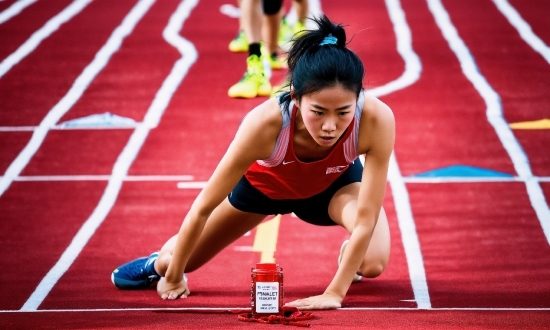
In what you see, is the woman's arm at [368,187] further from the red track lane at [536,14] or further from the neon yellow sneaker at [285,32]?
the red track lane at [536,14]

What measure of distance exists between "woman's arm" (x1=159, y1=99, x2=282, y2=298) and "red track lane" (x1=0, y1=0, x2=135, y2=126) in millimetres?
2847

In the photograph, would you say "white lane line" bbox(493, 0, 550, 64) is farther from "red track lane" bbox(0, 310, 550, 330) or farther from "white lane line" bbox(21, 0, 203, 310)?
"red track lane" bbox(0, 310, 550, 330)

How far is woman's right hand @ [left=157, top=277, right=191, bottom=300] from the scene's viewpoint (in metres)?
3.18

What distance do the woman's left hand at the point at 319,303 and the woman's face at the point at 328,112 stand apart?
0.51m

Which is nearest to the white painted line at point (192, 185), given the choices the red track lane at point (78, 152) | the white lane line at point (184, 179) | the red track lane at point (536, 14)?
the white lane line at point (184, 179)

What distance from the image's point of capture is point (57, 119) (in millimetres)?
5562

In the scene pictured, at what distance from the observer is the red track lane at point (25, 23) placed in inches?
278

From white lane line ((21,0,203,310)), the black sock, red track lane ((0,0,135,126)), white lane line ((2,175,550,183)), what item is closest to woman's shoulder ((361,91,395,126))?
white lane line ((21,0,203,310))

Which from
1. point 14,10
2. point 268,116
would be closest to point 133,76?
point 14,10

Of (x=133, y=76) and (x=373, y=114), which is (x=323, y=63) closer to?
(x=373, y=114)

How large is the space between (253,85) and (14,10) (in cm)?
322

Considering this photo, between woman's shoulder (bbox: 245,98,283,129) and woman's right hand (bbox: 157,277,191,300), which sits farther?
woman's right hand (bbox: 157,277,191,300)

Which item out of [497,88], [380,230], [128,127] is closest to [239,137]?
[380,230]

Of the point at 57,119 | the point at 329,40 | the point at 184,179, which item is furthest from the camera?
the point at 57,119
